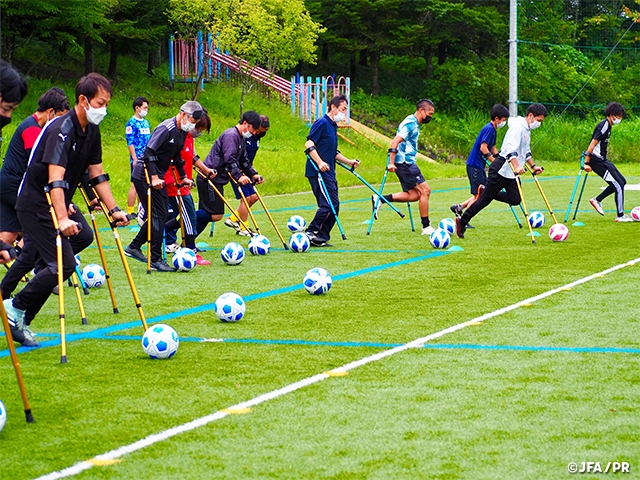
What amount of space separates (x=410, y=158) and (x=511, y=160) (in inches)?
70.9

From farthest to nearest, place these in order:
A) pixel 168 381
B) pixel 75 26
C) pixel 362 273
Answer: pixel 75 26, pixel 362 273, pixel 168 381

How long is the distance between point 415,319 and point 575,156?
99.9 ft

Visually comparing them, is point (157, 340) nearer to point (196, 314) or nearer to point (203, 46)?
point (196, 314)

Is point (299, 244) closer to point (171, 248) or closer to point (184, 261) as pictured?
point (171, 248)

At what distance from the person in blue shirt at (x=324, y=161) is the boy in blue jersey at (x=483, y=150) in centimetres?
267

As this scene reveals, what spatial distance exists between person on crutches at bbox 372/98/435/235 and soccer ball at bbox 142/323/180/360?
8.55m

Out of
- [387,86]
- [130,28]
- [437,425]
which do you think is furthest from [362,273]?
[387,86]

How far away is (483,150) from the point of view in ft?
54.7

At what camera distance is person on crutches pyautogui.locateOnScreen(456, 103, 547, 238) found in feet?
48.1

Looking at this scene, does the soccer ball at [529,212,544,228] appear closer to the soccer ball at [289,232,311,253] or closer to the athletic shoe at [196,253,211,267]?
the soccer ball at [289,232,311,253]

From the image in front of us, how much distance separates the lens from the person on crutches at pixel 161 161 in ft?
39.6

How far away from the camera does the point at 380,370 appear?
22.9ft

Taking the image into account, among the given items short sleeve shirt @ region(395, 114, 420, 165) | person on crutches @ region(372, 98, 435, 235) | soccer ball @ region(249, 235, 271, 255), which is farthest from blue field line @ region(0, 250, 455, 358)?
short sleeve shirt @ region(395, 114, 420, 165)

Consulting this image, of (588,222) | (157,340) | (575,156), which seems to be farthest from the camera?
(575,156)
